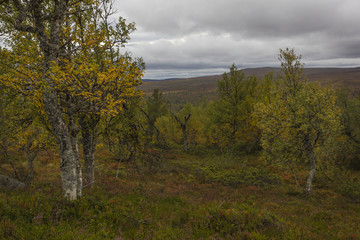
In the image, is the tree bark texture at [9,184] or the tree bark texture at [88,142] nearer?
the tree bark texture at [9,184]

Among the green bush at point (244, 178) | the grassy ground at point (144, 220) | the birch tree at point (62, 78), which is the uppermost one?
the birch tree at point (62, 78)

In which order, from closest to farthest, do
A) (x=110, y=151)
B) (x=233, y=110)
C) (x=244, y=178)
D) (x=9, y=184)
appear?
(x=9, y=184) < (x=110, y=151) < (x=244, y=178) < (x=233, y=110)

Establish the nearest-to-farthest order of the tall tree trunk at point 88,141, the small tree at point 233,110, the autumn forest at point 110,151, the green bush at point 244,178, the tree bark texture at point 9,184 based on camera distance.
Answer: the autumn forest at point 110,151 < the tree bark texture at point 9,184 < the tall tree trunk at point 88,141 < the green bush at point 244,178 < the small tree at point 233,110

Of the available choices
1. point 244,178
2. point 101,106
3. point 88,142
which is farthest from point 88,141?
point 244,178

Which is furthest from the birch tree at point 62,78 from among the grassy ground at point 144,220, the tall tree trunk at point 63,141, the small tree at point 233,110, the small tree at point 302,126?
the small tree at point 233,110

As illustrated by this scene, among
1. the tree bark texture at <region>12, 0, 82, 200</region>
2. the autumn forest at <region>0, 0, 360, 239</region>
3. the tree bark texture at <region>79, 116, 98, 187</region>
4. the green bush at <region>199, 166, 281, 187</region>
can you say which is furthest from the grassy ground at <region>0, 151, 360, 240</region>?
→ the green bush at <region>199, 166, 281, 187</region>

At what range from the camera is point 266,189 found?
19.4m

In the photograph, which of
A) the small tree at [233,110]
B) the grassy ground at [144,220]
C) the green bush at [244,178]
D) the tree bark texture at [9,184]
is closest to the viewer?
the grassy ground at [144,220]

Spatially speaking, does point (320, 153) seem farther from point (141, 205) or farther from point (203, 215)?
point (141, 205)

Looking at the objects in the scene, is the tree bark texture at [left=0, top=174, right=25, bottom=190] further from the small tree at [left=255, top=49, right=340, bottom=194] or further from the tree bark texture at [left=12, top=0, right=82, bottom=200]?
the small tree at [left=255, top=49, right=340, bottom=194]

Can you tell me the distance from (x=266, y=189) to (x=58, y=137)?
19554 mm

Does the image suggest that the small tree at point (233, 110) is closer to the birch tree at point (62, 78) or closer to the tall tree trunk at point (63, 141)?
the birch tree at point (62, 78)

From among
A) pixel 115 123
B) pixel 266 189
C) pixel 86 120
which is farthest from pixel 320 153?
pixel 86 120

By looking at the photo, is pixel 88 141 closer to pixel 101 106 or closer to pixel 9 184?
pixel 9 184
